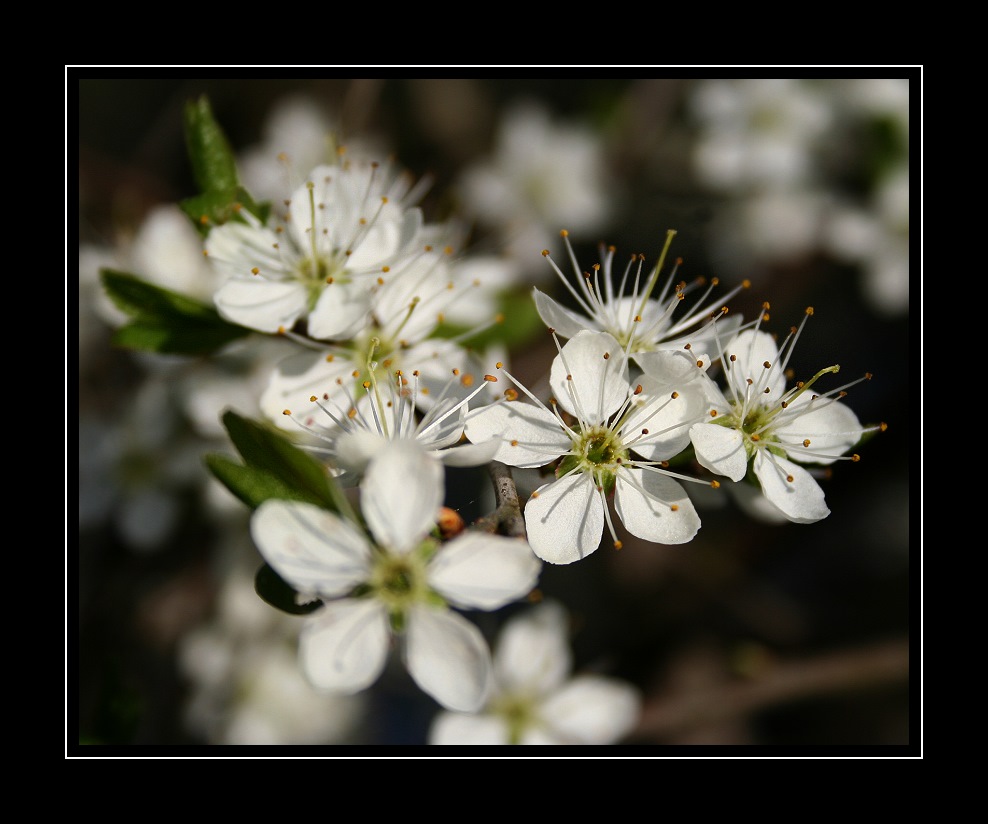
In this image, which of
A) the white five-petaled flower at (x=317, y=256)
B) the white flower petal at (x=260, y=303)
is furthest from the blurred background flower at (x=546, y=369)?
the white flower petal at (x=260, y=303)

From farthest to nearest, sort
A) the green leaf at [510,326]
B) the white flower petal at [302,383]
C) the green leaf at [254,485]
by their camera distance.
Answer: the green leaf at [510,326], the white flower petal at [302,383], the green leaf at [254,485]

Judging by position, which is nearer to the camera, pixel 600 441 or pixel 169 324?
pixel 600 441

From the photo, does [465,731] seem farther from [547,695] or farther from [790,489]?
[790,489]

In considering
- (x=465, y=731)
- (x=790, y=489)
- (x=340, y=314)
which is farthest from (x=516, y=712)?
(x=340, y=314)

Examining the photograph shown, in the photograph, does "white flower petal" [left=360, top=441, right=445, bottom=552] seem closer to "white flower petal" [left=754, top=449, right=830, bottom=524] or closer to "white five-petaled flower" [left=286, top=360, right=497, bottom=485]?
"white five-petaled flower" [left=286, top=360, right=497, bottom=485]

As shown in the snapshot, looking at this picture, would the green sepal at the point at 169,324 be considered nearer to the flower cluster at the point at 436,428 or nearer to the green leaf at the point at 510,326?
the flower cluster at the point at 436,428

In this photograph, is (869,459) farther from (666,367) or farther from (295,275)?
(295,275)

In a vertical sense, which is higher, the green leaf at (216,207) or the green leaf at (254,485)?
the green leaf at (216,207)
